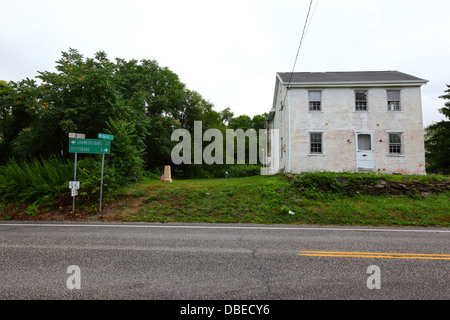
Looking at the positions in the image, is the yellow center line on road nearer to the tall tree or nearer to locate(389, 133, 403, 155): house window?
locate(389, 133, 403, 155): house window

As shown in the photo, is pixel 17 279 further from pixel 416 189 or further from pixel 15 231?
pixel 416 189

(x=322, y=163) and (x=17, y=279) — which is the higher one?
(x=322, y=163)

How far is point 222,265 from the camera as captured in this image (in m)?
4.05

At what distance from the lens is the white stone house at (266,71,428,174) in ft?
52.5

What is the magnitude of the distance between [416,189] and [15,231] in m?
17.0

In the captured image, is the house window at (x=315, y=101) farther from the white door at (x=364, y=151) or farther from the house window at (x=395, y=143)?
the house window at (x=395, y=143)

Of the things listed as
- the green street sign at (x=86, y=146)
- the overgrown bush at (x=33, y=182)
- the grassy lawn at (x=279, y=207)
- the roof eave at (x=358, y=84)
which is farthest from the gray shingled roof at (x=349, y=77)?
the overgrown bush at (x=33, y=182)

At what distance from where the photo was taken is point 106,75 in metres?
13.1

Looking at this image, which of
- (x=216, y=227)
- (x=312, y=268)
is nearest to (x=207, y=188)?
(x=216, y=227)

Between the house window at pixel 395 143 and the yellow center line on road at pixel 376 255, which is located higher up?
the house window at pixel 395 143

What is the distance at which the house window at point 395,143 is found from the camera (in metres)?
16.2

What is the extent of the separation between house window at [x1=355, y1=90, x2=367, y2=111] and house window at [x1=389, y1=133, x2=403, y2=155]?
2.87 m

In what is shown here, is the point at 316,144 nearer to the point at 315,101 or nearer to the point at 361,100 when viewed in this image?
the point at 315,101
